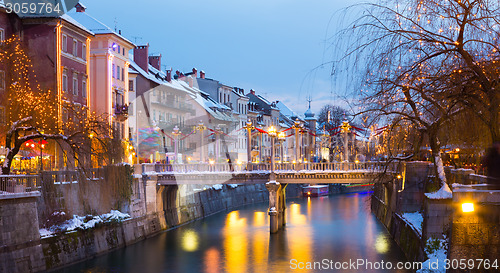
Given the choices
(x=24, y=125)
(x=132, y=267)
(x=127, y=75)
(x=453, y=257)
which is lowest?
(x=132, y=267)

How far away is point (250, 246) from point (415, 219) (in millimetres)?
11897

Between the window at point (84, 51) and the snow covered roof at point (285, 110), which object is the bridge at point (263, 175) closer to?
the window at point (84, 51)

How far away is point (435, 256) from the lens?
24.5 meters

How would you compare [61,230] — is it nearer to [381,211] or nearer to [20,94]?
[20,94]

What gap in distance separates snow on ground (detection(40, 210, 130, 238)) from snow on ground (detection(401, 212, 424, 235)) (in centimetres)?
1843

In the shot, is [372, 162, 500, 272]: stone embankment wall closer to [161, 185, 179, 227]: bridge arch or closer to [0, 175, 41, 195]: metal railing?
[0, 175, 41, 195]: metal railing

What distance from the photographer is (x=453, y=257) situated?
69.4ft

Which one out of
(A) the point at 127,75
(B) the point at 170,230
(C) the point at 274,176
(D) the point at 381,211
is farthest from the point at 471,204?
(A) the point at 127,75

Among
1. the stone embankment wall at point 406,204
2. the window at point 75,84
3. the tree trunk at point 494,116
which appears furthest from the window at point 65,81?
the tree trunk at point 494,116

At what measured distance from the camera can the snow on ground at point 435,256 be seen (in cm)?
2319

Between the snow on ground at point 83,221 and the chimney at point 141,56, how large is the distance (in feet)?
114

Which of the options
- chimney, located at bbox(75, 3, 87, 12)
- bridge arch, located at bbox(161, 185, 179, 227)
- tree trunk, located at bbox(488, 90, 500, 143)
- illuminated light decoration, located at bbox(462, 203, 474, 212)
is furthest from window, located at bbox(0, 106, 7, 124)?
tree trunk, located at bbox(488, 90, 500, 143)

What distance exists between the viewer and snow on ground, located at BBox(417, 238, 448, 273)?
23.2 meters

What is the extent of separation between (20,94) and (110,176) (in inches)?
374
